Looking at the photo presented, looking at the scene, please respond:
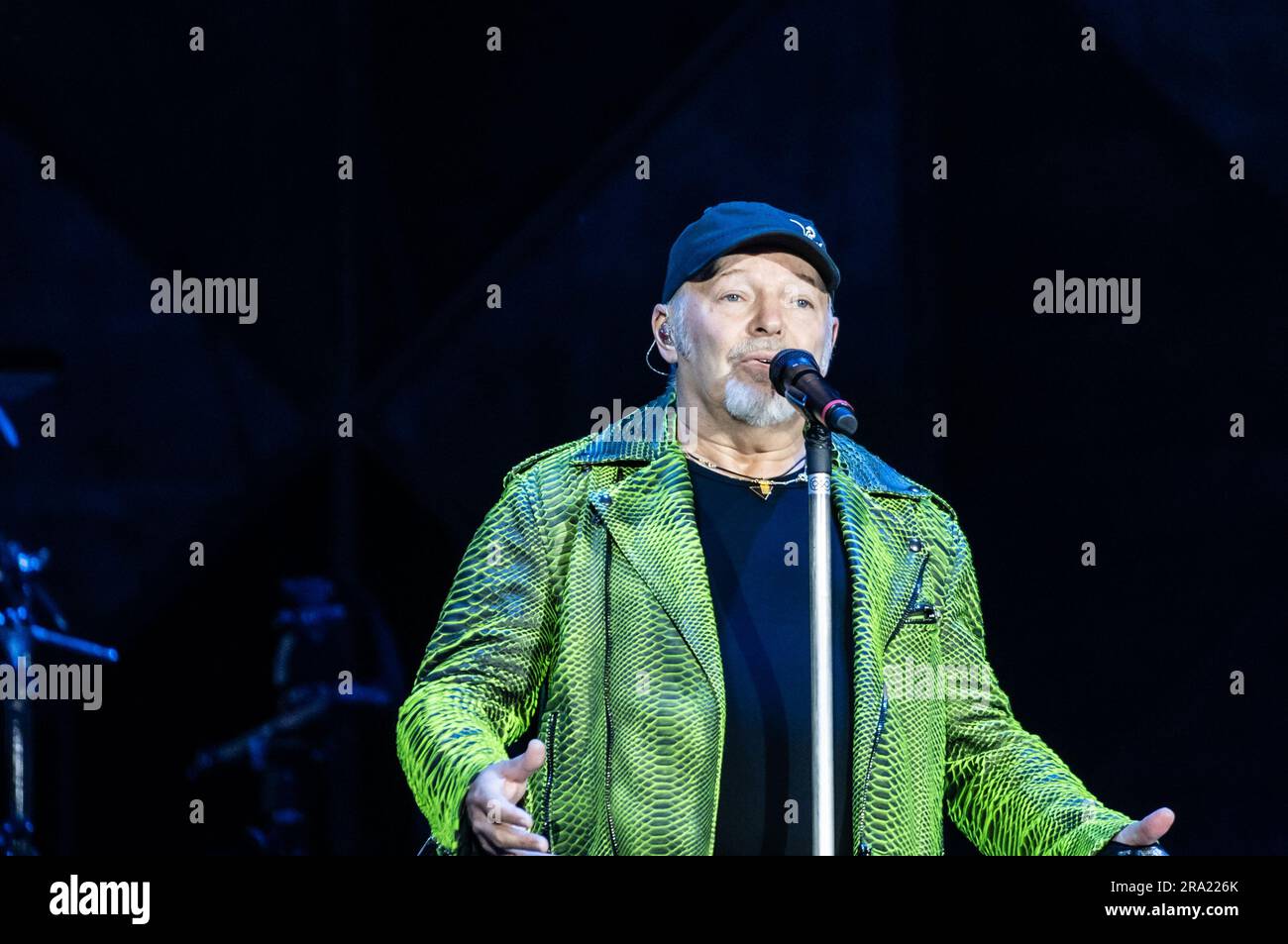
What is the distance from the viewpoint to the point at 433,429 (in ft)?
13.9

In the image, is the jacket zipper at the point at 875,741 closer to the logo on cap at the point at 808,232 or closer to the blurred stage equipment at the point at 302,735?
the logo on cap at the point at 808,232

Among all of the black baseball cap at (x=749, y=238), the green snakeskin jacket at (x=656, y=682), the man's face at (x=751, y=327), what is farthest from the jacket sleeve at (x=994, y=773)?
the black baseball cap at (x=749, y=238)

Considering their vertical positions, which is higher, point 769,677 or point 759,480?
point 759,480

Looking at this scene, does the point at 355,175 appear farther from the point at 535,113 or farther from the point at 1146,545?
the point at 1146,545

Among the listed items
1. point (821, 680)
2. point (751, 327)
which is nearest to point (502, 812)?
point (821, 680)

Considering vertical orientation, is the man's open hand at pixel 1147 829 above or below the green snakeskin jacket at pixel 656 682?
below

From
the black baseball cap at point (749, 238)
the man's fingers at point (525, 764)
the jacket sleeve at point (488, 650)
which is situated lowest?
the man's fingers at point (525, 764)

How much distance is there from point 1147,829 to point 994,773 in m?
0.49

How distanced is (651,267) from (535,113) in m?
0.48

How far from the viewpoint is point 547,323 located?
4211mm

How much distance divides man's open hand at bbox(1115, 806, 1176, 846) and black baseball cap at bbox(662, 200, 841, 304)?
1.11 m

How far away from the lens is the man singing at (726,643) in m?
2.77

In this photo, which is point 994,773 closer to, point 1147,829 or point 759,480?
point 1147,829
